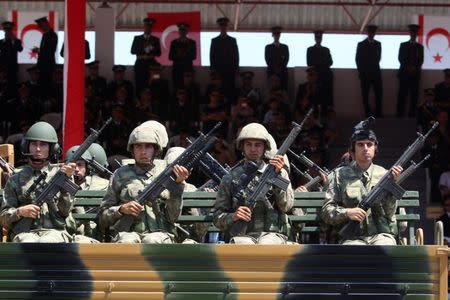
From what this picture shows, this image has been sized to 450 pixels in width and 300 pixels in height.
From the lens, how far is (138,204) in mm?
13484

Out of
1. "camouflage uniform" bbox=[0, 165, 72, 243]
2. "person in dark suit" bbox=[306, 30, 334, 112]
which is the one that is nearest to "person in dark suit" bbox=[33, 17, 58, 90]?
"person in dark suit" bbox=[306, 30, 334, 112]

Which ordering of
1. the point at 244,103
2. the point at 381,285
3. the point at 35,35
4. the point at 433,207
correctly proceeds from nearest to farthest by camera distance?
the point at 381,285
the point at 433,207
the point at 244,103
the point at 35,35

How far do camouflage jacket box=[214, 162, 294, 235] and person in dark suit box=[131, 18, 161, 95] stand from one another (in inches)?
550

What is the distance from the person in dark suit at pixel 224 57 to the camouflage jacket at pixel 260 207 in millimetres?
14138

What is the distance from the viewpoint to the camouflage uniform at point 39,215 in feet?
44.3

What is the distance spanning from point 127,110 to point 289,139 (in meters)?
12.3

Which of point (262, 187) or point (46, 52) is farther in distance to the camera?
point (46, 52)

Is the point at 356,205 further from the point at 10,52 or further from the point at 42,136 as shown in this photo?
the point at 10,52

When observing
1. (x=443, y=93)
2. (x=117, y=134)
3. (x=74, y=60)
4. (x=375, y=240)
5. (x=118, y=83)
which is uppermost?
(x=74, y=60)

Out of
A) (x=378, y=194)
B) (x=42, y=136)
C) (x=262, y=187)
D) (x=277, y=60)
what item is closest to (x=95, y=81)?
(x=277, y=60)

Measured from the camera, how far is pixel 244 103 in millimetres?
26406

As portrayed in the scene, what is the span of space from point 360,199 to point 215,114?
12.7 meters

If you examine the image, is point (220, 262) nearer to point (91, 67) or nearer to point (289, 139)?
point (289, 139)

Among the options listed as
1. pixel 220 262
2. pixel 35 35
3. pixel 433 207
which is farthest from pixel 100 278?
pixel 35 35
